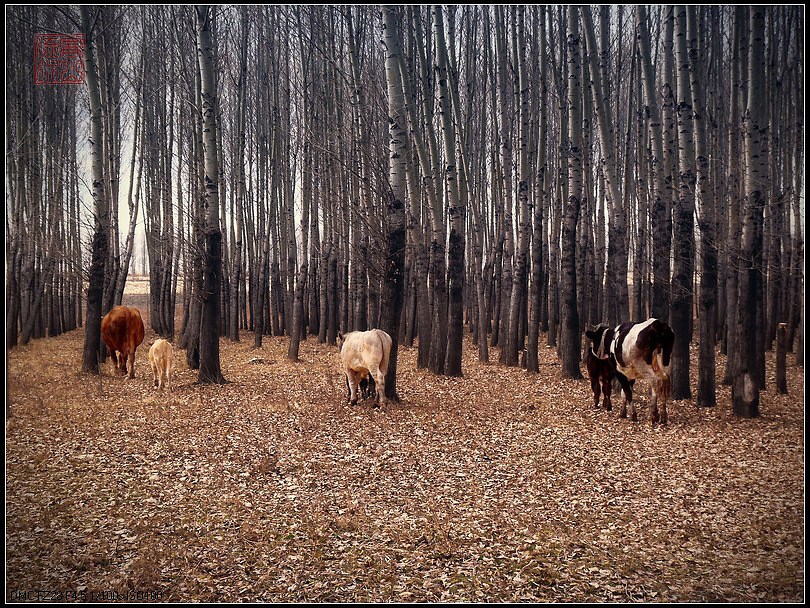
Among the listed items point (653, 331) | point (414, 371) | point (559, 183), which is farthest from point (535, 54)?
point (653, 331)

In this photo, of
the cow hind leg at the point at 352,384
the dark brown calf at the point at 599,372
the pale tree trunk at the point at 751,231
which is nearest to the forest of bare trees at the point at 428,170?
the pale tree trunk at the point at 751,231

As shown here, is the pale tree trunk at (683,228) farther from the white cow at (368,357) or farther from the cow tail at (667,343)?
the white cow at (368,357)

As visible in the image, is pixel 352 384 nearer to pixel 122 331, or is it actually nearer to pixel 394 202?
pixel 394 202

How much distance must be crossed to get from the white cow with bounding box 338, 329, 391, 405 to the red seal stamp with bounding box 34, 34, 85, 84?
7.37 m

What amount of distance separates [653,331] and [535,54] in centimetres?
1359

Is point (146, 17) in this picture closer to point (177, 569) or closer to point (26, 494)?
point (26, 494)

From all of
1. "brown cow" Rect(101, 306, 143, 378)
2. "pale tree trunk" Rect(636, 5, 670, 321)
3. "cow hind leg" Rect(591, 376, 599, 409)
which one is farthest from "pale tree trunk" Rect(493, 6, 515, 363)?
"brown cow" Rect(101, 306, 143, 378)

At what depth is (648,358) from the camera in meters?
7.96

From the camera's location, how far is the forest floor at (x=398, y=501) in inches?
147

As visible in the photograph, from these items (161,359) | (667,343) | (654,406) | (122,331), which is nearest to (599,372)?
(654,406)

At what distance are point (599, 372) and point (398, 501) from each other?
5.36m

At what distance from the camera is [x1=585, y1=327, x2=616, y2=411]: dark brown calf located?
8.99 m

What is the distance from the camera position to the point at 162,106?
74.1 ft

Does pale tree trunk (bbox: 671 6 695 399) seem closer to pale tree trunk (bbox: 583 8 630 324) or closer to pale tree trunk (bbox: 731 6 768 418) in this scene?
pale tree trunk (bbox: 731 6 768 418)
